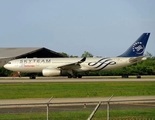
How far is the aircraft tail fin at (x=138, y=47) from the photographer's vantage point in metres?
73.1

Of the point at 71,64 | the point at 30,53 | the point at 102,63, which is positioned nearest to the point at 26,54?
the point at 30,53

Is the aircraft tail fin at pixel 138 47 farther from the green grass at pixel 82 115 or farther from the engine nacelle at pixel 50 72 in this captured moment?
the green grass at pixel 82 115

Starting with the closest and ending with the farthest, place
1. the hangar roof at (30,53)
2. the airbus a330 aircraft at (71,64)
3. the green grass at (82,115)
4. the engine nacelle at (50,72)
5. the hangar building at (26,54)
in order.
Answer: the green grass at (82,115), the engine nacelle at (50,72), the airbus a330 aircraft at (71,64), the hangar building at (26,54), the hangar roof at (30,53)

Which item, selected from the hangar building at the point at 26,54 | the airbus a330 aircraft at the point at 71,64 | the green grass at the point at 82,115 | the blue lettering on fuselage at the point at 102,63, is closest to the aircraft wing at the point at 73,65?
the airbus a330 aircraft at the point at 71,64

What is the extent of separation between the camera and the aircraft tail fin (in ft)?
240

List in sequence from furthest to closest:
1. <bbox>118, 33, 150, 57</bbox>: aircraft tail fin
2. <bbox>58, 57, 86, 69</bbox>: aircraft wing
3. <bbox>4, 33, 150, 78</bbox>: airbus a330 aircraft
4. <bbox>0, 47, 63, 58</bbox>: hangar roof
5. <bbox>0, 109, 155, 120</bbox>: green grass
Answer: <bbox>0, 47, 63, 58</bbox>: hangar roof
<bbox>118, 33, 150, 57</bbox>: aircraft tail fin
<bbox>4, 33, 150, 78</bbox>: airbus a330 aircraft
<bbox>58, 57, 86, 69</bbox>: aircraft wing
<bbox>0, 109, 155, 120</bbox>: green grass

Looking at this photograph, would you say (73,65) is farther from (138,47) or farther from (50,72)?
(138,47)

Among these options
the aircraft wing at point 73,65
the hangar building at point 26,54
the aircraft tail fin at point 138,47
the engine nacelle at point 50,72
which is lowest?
the engine nacelle at point 50,72

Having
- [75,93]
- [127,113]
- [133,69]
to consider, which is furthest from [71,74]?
[127,113]

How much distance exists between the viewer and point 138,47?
73312mm

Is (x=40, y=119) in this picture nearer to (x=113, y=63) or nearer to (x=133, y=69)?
(x=113, y=63)

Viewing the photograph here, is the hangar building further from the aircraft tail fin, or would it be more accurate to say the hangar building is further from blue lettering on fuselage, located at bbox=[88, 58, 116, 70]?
the aircraft tail fin

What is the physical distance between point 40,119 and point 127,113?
482 centimetres

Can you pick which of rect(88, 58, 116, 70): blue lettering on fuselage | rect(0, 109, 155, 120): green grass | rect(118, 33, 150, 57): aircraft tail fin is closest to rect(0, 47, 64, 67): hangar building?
rect(88, 58, 116, 70): blue lettering on fuselage
